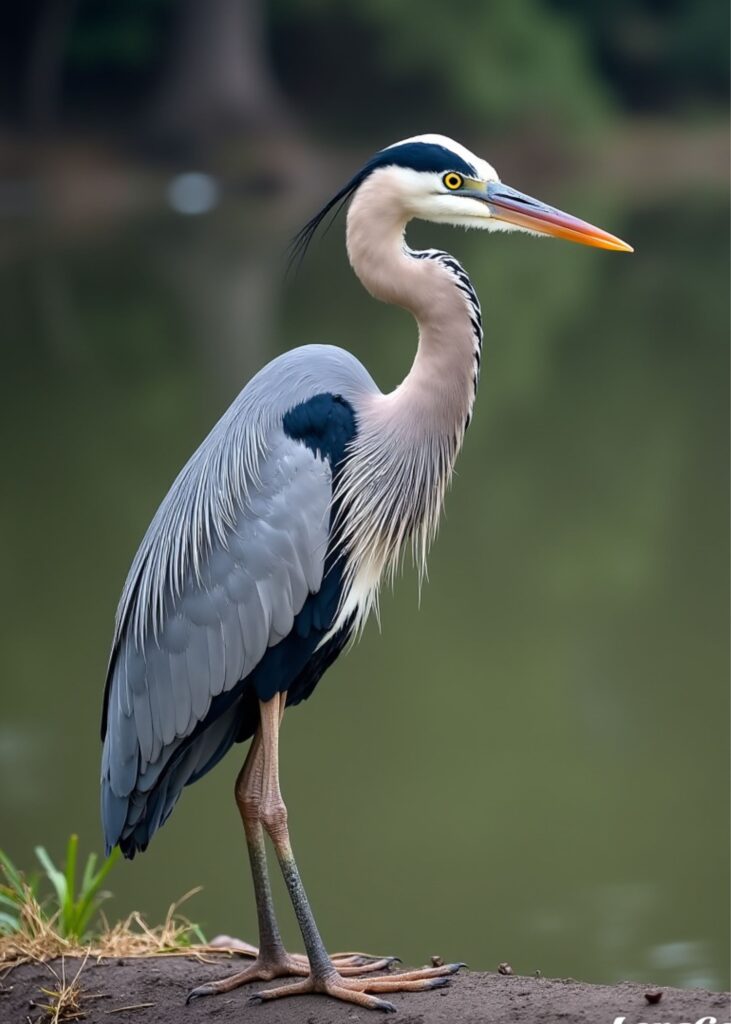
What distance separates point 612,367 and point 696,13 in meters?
20.9

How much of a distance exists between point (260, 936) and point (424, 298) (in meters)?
1.44

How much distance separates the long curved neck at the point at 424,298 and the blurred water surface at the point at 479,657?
213 centimetres

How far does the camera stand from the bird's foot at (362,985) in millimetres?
3520

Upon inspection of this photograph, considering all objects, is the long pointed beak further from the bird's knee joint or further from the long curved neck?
the bird's knee joint

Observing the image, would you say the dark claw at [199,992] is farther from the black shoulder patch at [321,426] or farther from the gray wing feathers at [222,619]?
the black shoulder patch at [321,426]

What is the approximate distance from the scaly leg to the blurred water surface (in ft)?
5.14

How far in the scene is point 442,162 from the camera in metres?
3.78

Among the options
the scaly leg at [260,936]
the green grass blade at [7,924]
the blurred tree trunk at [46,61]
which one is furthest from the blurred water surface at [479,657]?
the blurred tree trunk at [46,61]

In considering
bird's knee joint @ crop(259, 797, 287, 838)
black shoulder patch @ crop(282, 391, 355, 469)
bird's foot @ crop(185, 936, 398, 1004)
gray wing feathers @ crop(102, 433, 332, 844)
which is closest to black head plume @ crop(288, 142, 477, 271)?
black shoulder patch @ crop(282, 391, 355, 469)

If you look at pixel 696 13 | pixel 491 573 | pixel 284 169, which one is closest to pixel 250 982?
pixel 491 573

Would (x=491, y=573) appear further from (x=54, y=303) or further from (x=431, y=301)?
(x=54, y=303)

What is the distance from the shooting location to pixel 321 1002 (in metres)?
3.52

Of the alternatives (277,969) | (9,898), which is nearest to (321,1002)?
(277,969)

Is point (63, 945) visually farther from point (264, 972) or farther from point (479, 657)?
point (479, 657)
